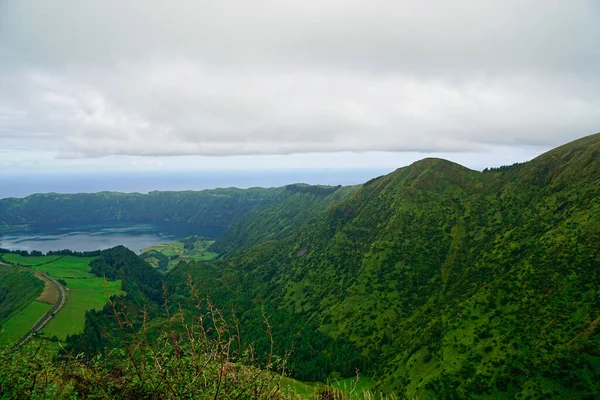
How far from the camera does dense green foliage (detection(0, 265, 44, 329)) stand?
12946cm

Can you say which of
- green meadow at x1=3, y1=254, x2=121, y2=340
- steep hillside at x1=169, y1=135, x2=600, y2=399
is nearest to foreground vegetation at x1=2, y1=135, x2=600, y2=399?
steep hillside at x1=169, y1=135, x2=600, y2=399

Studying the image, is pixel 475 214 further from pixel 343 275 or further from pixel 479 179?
pixel 343 275

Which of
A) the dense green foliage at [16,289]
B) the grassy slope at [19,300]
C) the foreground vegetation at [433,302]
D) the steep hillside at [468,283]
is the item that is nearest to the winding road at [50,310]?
the grassy slope at [19,300]

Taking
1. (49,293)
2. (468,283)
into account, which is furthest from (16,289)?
(468,283)

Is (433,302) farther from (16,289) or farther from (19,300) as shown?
(16,289)

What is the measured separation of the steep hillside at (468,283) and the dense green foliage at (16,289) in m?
81.1

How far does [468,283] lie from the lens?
378 ft

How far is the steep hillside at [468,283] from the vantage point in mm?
70562

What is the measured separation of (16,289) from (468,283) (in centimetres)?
19927

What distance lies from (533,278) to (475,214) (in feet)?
219

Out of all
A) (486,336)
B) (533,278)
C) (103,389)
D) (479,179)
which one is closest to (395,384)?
(486,336)

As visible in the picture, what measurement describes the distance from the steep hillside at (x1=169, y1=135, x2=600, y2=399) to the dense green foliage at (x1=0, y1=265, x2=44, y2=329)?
3192 inches

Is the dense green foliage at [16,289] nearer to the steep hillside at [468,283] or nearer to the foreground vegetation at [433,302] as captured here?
the foreground vegetation at [433,302]

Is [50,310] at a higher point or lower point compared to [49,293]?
lower
